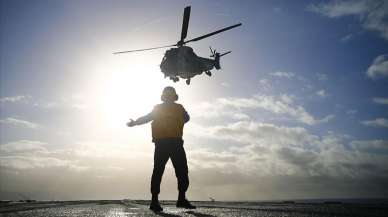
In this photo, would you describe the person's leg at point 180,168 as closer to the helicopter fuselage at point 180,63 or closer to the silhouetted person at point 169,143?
the silhouetted person at point 169,143

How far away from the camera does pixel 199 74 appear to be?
34438 mm

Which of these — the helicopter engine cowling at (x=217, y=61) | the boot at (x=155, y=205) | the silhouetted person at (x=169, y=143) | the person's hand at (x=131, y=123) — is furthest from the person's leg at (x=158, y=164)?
the helicopter engine cowling at (x=217, y=61)

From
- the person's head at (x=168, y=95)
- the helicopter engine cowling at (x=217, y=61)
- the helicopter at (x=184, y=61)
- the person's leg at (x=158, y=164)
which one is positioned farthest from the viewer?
the helicopter engine cowling at (x=217, y=61)

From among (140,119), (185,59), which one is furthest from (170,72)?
(140,119)

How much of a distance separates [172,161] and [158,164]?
25 centimetres

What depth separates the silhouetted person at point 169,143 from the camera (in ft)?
21.4

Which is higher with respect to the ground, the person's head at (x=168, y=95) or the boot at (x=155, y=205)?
the person's head at (x=168, y=95)

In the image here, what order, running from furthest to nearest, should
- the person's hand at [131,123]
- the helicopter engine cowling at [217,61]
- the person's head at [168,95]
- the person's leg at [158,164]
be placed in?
the helicopter engine cowling at [217,61]
the person's hand at [131,123]
the person's head at [168,95]
the person's leg at [158,164]

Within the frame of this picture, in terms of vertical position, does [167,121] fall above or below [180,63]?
below

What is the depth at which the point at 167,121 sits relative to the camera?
6.59 meters

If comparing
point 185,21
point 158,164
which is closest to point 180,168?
point 158,164

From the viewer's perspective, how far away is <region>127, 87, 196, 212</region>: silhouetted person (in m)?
6.52

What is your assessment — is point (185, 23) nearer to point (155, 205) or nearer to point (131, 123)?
Result: point (131, 123)

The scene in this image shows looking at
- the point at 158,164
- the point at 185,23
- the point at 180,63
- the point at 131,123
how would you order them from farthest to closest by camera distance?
the point at 185,23
the point at 180,63
the point at 131,123
the point at 158,164
